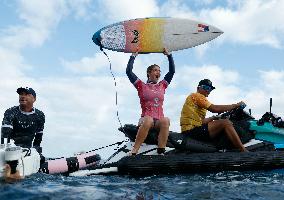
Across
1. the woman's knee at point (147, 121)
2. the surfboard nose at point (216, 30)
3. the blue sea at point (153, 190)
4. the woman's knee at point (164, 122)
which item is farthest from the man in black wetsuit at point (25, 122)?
the surfboard nose at point (216, 30)

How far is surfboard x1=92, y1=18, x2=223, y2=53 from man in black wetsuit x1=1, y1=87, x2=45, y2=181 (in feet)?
11.3

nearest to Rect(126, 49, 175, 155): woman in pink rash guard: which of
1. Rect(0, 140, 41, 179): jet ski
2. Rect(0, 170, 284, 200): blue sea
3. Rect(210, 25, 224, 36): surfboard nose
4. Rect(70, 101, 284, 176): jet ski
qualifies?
Rect(70, 101, 284, 176): jet ski

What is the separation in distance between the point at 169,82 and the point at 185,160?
1.94 metres

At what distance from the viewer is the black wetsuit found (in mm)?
8266

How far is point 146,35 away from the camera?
11406 millimetres

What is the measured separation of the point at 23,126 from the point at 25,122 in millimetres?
99

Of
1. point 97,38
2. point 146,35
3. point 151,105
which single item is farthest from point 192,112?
point 97,38

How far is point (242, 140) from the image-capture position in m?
9.41

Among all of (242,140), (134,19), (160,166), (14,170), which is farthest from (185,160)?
(134,19)

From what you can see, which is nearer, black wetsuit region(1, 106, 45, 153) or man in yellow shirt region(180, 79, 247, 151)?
black wetsuit region(1, 106, 45, 153)

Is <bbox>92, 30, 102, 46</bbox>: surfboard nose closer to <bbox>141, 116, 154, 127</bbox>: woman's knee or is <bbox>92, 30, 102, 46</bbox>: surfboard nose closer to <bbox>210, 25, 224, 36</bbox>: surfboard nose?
<bbox>210, 25, 224, 36</bbox>: surfboard nose

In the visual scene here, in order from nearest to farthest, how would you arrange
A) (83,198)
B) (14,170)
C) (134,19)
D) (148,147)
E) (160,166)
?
(83,198) < (14,170) < (160,166) < (148,147) < (134,19)

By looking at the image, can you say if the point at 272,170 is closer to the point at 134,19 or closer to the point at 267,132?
the point at 267,132

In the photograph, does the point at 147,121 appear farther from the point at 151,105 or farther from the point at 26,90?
the point at 26,90
